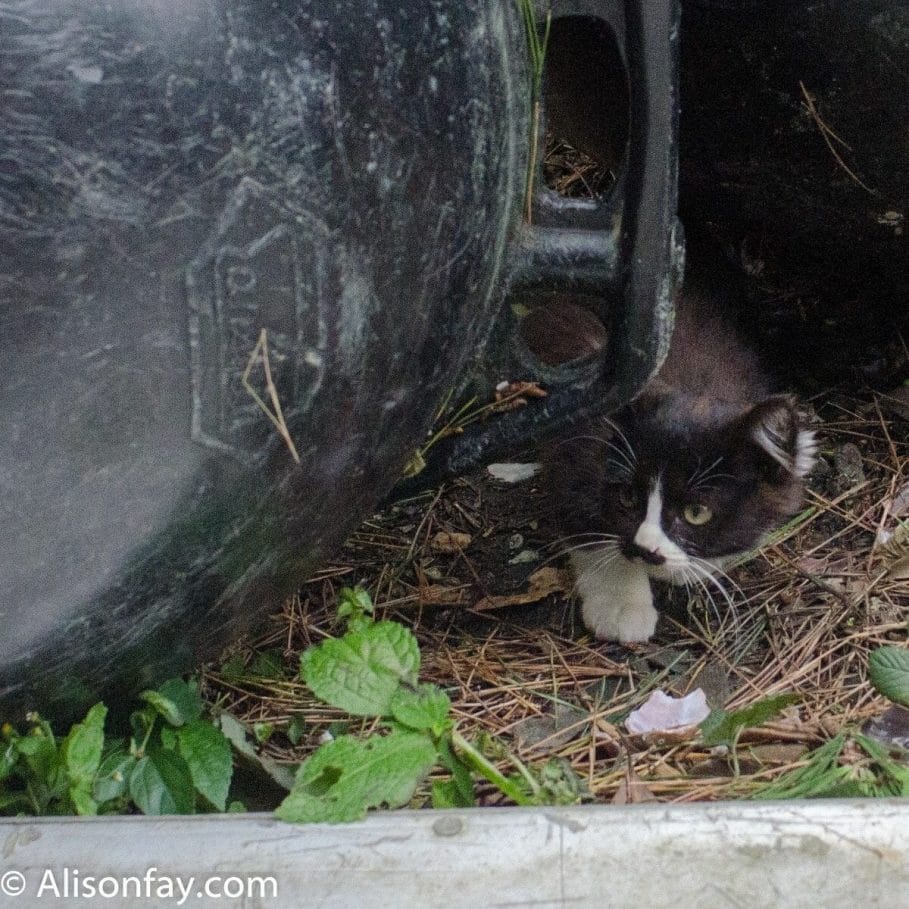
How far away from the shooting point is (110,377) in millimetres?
1096

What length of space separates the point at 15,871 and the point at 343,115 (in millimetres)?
851

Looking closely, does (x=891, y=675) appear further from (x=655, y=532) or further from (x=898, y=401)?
(x=898, y=401)

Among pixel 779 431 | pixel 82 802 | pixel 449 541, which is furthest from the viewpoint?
pixel 449 541

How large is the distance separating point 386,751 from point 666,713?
1.98ft

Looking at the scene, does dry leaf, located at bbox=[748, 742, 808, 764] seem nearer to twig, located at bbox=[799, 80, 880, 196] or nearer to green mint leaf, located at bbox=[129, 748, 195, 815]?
green mint leaf, located at bbox=[129, 748, 195, 815]

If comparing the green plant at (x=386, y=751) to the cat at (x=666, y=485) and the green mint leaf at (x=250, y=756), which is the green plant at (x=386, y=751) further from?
the cat at (x=666, y=485)

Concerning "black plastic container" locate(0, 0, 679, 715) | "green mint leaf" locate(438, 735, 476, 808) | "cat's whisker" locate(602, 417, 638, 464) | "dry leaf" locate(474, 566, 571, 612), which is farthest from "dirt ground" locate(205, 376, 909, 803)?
"black plastic container" locate(0, 0, 679, 715)

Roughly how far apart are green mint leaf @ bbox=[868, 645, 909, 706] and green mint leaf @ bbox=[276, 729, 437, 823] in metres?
0.60

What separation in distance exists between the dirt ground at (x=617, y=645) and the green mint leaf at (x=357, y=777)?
0.18 metres

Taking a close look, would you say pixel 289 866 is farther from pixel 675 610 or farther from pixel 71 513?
pixel 675 610

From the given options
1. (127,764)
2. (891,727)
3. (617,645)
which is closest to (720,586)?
(617,645)

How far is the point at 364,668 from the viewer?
149cm

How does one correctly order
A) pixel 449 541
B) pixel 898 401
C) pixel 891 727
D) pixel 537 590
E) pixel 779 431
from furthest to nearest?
pixel 898 401
pixel 449 541
pixel 537 590
pixel 779 431
pixel 891 727

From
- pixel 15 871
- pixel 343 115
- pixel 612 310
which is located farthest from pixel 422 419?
pixel 15 871
